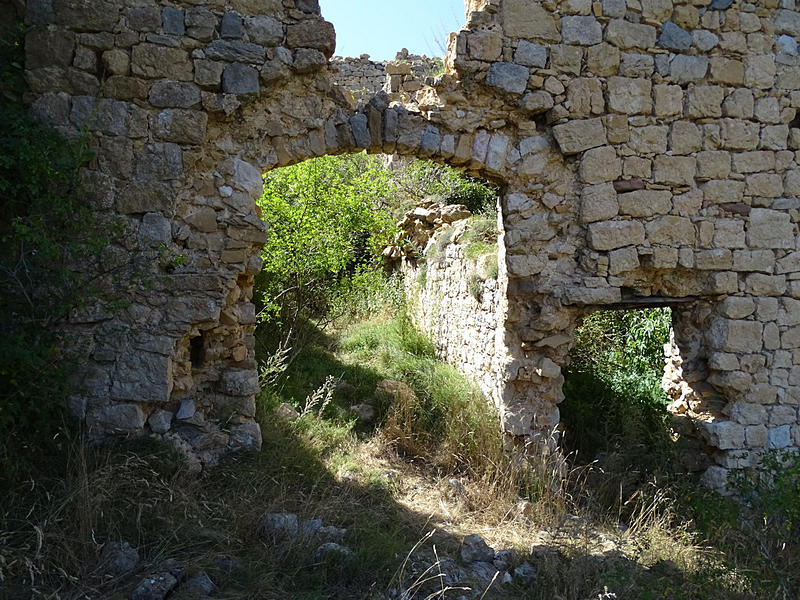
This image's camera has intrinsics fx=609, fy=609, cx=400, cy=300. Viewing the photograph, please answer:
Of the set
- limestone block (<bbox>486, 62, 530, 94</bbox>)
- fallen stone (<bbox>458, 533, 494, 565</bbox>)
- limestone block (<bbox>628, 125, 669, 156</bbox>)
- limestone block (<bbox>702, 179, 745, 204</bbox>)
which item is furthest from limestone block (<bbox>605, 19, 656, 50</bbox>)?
fallen stone (<bbox>458, 533, 494, 565</bbox>)

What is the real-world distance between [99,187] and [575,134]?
3536 millimetres

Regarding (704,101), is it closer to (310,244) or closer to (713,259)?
(713,259)

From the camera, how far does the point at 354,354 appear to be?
7.62 m

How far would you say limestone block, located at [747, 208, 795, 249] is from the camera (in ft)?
16.3

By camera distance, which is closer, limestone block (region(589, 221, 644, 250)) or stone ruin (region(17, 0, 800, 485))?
stone ruin (region(17, 0, 800, 485))

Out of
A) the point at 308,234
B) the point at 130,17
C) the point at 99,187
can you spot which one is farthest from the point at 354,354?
the point at 130,17

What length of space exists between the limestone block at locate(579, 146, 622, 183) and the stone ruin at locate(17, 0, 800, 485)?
0.02 metres

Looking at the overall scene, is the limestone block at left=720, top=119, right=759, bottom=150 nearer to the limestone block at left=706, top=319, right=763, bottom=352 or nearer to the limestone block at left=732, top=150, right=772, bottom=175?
the limestone block at left=732, top=150, right=772, bottom=175

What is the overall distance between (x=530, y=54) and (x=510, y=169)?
883mm

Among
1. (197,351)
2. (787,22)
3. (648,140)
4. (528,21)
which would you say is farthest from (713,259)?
(197,351)

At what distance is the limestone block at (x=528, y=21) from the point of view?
471 cm

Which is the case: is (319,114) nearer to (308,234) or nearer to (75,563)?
(308,234)

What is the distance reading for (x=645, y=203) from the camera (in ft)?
15.9

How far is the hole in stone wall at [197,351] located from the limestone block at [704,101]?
4.21 meters
